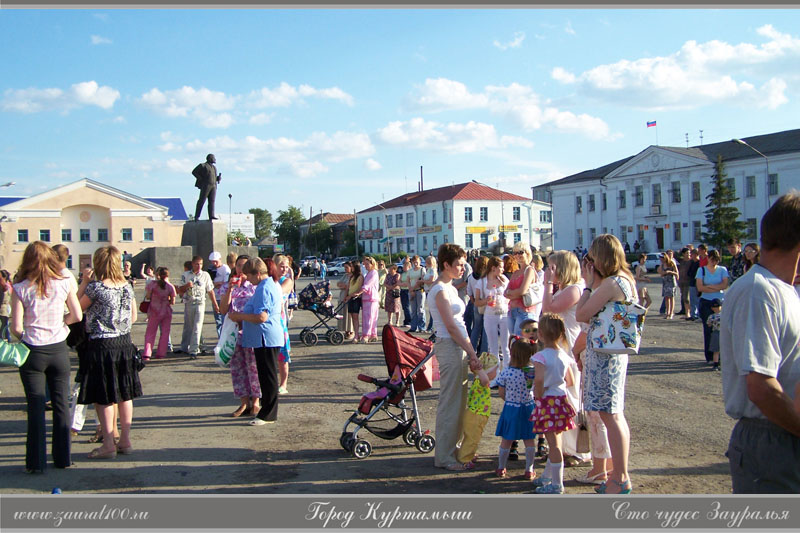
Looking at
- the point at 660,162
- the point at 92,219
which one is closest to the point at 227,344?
the point at 660,162

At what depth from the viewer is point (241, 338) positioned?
7824 millimetres

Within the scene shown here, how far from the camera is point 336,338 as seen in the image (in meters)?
14.4

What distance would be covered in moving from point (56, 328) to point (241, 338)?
2338mm

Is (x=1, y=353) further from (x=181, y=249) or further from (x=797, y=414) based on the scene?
(x=181, y=249)

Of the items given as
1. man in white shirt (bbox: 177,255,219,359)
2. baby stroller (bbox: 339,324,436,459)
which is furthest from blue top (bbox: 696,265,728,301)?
man in white shirt (bbox: 177,255,219,359)

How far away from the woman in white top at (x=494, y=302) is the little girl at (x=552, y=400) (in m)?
3.99

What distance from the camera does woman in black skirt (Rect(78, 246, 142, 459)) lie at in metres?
6.15

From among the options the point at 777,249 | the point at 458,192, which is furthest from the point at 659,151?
the point at 777,249

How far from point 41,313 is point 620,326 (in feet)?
15.6

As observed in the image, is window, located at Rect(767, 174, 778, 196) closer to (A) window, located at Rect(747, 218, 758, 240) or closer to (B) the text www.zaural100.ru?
(A) window, located at Rect(747, 218, 758, 240)

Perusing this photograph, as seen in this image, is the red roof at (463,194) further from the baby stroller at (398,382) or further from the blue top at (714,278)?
the baby stroller at (398,382)

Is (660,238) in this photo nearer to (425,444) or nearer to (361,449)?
(425,444)

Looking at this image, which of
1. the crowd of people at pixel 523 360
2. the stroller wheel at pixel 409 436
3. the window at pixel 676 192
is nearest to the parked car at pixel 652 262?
the window at pixel 676 192

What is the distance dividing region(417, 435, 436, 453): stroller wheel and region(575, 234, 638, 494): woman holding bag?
1828 mm
